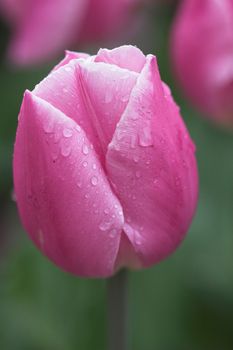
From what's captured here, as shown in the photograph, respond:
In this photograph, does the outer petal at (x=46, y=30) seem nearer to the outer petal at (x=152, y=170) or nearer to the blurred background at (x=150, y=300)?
the blurred background at (x=150, y=300)

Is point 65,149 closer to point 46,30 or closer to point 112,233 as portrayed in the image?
point 112,233

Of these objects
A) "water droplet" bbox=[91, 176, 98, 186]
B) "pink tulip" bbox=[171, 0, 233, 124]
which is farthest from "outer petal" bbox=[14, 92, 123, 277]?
"pink tulip" bbox=[171, 0, 233, 124]

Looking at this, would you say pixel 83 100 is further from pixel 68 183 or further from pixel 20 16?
pixel 20 16

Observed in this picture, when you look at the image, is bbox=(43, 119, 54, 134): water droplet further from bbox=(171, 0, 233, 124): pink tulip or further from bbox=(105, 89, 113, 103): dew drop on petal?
bbox=(171, 0, 233, 124): pink tulip

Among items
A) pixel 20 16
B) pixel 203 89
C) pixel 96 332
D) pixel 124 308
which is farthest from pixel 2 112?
pixel 124 308

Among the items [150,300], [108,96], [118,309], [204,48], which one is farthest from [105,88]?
[150,300]

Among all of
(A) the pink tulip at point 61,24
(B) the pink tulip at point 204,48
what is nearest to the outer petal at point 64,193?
(B) the pink tulip at point 204,48
